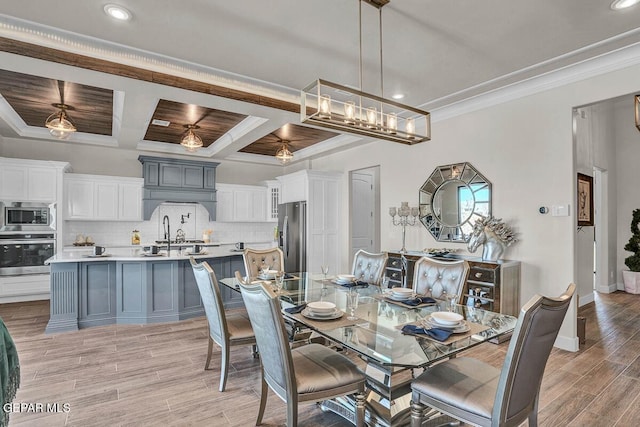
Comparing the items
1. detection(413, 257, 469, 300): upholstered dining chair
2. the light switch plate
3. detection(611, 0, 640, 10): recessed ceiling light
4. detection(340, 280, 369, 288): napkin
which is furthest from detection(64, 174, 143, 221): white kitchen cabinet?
detection(611, 0, 640, 10): recessed ceiling light

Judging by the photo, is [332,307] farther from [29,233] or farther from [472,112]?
[29,233]

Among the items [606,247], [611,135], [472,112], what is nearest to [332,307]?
[472,112]

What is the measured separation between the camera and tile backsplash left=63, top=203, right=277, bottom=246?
6.36 metres

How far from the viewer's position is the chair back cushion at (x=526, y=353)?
1.48m

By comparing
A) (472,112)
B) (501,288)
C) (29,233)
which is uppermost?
(472,112)

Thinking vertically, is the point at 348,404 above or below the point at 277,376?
below

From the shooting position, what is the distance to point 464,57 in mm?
3211

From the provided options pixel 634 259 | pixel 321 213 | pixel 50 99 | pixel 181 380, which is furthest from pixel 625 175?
pixel 50 99

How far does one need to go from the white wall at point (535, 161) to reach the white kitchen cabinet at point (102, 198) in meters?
5.38

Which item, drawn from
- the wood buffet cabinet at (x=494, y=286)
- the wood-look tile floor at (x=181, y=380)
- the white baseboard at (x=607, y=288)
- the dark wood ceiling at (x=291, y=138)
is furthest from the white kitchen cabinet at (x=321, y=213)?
the white baseboard at (x=607, y=288)

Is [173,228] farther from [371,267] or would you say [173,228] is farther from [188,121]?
[371,267]

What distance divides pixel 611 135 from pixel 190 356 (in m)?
7.58

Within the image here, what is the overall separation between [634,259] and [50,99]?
30.2 ft

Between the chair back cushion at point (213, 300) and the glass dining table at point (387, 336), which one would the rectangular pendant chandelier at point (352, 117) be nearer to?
the glass dining table at point (387, 336)
